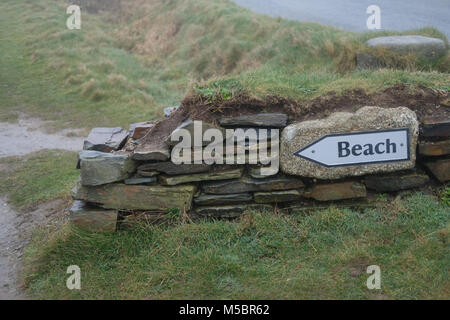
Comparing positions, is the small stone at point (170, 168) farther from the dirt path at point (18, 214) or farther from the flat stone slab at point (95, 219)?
the dirt path at point (18, 214)

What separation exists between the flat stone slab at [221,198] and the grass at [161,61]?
112 cm

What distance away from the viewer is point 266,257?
4309mm

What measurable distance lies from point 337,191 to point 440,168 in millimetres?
1166

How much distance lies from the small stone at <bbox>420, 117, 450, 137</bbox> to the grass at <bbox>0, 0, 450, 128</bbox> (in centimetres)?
65

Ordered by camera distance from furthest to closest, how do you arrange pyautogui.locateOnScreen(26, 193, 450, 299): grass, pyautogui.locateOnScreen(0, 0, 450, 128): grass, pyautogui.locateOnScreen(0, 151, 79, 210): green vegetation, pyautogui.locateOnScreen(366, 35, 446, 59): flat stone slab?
pyautogui.locateOnScreen(366, 35, 446, 59): flat stone slab < pyautogui.locateOnScreen(0, 151, 79, 210): green vegetation < pyautogui.locateOnScreen(0, 0, 450, 128): grass < pyautogui.locateOnScreen(26, 193, 450, 299): grass

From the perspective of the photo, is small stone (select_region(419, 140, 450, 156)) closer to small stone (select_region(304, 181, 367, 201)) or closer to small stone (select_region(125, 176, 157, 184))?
small stone (select_region(304, 181, 367, 201))

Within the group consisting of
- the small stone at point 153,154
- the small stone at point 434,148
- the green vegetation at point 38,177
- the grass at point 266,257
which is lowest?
the green vegetation at point 38,177

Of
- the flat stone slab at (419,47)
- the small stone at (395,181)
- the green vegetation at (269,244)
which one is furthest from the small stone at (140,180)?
the flat stone slab at (419,47)

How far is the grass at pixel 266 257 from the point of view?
3.90 m

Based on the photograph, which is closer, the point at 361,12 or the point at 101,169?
the point at 101,169

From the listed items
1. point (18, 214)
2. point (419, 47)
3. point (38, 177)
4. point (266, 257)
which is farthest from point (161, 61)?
point (266, 257)

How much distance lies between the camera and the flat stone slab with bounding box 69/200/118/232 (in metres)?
4.64

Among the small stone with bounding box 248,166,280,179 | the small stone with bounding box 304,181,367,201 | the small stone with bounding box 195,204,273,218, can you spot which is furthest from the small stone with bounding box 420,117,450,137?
the small stone with bounding box 195,204,273,218

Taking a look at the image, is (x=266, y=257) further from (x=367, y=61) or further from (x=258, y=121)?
(x=367, y=61)
